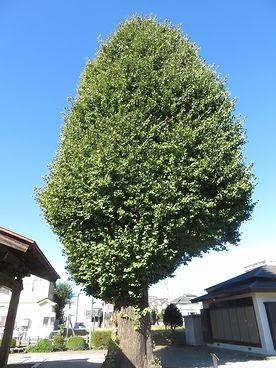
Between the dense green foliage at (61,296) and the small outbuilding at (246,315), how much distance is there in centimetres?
2761

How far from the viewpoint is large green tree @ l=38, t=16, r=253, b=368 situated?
32.6 feet

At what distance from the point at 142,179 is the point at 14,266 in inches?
199

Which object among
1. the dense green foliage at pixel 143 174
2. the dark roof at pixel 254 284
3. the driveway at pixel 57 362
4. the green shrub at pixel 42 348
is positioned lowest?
the driveway at pixel 57 362

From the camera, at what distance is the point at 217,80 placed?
1381cm

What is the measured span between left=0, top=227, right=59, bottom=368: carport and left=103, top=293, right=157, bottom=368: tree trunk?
2.99 metres

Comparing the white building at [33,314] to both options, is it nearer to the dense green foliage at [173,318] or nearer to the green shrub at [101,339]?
the green shrub at [101,339]

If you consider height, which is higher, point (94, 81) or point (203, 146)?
point (94, 81)

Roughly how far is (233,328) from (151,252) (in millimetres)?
11571

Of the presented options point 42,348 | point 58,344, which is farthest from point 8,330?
point 58,344

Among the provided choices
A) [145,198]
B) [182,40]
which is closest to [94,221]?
[145,198]

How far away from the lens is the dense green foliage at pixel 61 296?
42.6 metres

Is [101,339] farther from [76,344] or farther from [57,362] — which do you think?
[57,362]

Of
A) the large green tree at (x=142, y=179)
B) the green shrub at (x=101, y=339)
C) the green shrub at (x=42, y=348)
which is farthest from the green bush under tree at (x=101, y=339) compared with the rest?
the large green tree at (x=142, y=179)

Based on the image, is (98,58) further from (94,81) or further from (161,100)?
(161,100)
